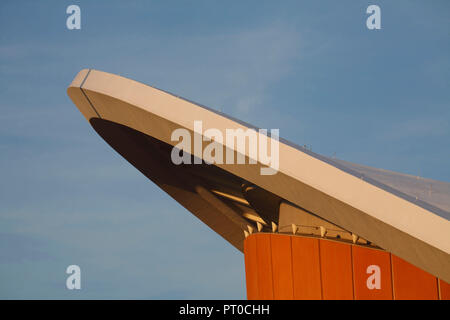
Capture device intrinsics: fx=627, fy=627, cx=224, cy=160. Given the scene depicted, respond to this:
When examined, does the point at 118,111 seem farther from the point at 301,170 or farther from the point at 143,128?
the point at 301,170

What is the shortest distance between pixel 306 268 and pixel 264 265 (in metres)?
1.94

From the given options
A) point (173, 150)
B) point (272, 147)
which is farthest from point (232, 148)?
point (173, 150)

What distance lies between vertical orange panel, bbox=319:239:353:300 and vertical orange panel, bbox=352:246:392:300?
0.17 metres

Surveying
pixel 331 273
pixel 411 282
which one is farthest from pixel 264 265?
pixel 411 282

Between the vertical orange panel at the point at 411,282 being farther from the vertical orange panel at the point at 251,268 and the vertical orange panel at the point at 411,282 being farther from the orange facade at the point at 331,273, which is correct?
the vertical orange panel at the point at 251,268

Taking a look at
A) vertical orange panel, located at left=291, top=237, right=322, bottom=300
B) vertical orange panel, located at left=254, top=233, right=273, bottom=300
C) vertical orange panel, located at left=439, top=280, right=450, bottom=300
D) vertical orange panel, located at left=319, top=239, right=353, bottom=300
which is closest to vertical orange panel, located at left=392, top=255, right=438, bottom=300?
vertical orange panel, located at left=439, top=280, right=450, bottom=300

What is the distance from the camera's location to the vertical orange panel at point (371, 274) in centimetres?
1250

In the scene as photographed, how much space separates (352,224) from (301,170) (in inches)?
54.5

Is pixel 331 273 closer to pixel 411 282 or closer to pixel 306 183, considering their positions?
pixel 411 282

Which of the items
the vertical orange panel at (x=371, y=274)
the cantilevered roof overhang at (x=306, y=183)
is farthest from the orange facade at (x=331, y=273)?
the cantilevered roof overhang at (x=306, y=183)

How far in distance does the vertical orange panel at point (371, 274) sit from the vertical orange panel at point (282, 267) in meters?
2.04

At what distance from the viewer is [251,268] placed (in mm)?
17188
